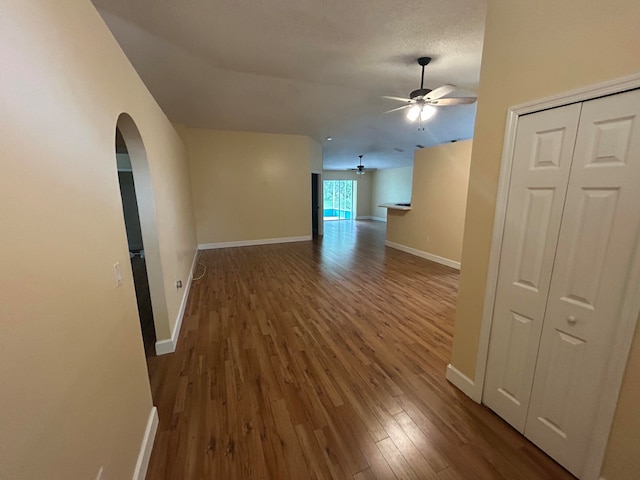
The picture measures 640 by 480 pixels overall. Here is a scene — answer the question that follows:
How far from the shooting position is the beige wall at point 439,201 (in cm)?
470

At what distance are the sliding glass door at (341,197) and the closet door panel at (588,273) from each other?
12600mm

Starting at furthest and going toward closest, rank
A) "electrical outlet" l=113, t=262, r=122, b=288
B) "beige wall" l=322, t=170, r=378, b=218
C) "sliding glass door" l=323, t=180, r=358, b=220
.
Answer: "sliding glass door" l=323, t=180, r=358, b=220 → "beige wall" l=322, t=170, r=378, b=218 → "electrical outlet" l=113, t=262, r=122, b=288

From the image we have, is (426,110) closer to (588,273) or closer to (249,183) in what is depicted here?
(588,273)

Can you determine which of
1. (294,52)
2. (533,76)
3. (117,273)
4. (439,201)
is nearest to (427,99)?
(294,52)

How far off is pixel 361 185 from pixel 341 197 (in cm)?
131

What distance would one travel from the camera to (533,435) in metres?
1.55

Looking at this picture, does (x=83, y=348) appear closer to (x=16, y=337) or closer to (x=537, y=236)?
(x=16, y=337)

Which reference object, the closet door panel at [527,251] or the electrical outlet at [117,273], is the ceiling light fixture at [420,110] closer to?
the closet door panel at [527,251]

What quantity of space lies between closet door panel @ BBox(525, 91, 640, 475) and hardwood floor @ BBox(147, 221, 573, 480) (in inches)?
12.2

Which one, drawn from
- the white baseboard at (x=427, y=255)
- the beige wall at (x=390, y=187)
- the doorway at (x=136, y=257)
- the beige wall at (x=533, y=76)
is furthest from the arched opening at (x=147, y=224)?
the beige wall at (x=390, y=187)

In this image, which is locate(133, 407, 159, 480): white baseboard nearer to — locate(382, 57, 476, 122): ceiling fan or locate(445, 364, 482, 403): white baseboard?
locate(445, 364, 482, 403): white baseboard

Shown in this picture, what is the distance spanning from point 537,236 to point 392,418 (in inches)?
→ 57.3

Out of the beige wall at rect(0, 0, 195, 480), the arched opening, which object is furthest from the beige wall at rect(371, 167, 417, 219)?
the beige wall at rect(0, 0, 195, 480)

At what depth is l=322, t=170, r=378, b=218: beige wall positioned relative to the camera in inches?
532
